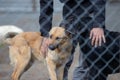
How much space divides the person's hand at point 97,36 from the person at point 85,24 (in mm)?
27

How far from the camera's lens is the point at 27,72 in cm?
620

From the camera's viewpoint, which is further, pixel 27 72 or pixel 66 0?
pixel 27 72

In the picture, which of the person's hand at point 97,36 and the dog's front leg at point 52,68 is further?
the dog's front leg at point 52,68

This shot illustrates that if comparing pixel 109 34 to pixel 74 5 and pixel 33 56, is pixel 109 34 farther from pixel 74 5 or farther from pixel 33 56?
pixel 33 56

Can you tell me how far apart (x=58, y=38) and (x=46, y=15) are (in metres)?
0.48

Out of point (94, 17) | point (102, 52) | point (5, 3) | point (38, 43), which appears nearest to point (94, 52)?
point (102, 52)

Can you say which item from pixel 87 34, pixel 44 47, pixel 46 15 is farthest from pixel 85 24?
pixel 44 47

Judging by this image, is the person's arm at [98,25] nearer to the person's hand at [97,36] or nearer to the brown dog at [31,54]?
the person's hand at [97,36]

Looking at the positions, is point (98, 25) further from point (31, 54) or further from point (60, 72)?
point (31, 54)

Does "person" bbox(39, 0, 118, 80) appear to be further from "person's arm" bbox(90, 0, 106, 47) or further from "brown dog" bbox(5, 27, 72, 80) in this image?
"brown dog" bbox(5, 27, 72, 80)

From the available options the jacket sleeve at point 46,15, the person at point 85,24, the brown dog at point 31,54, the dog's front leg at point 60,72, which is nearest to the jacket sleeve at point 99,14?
the person at point 85,24

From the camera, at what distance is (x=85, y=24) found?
4.72 metres

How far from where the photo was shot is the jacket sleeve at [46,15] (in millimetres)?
4617

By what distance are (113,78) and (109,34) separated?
1195 mm
